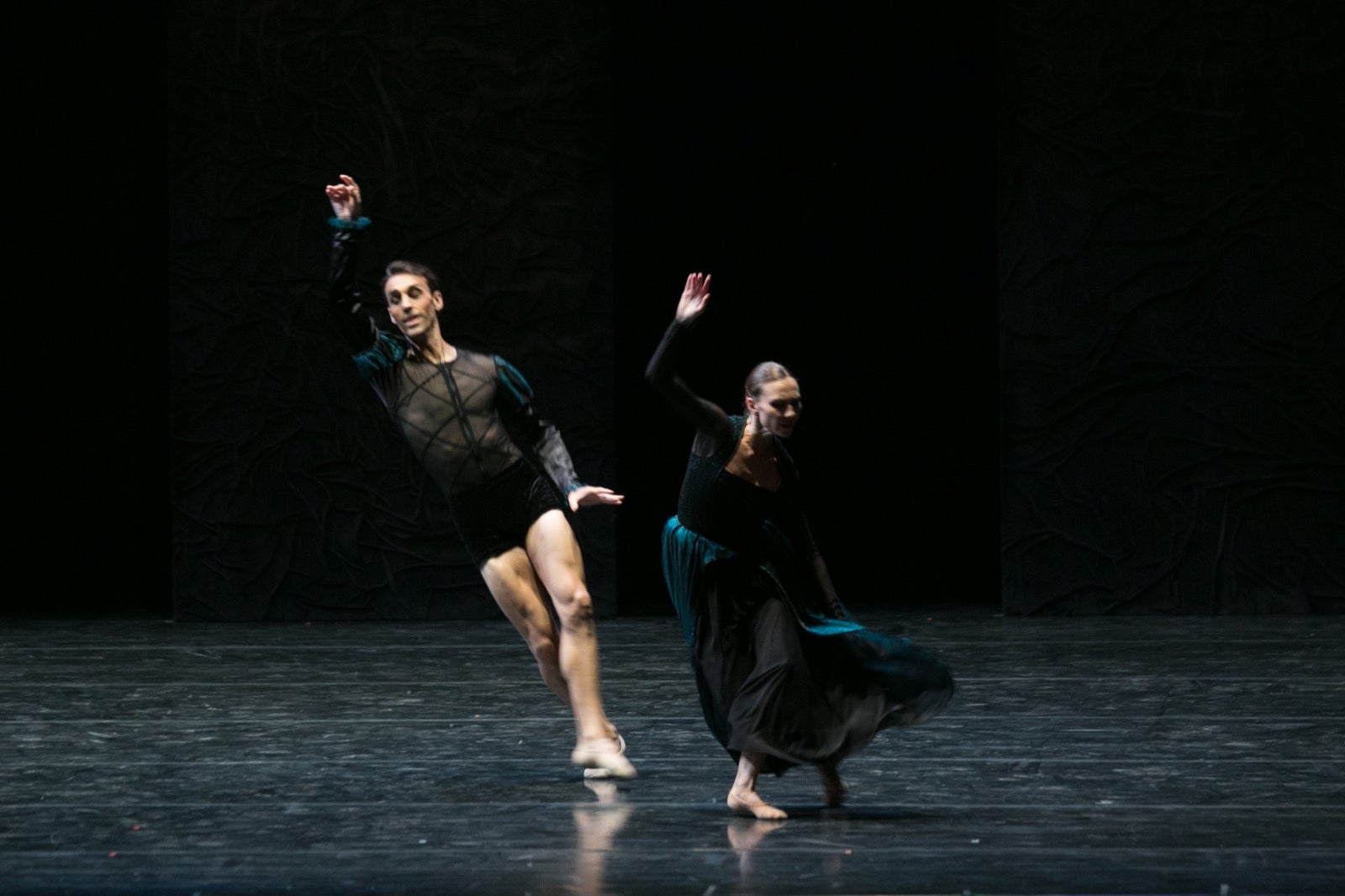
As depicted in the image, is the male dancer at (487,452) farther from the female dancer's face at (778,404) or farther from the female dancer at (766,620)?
the female dancer's face at (778,404)

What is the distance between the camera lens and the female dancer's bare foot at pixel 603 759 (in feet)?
13.6

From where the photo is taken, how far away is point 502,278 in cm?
776

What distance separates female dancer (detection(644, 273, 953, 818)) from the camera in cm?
374

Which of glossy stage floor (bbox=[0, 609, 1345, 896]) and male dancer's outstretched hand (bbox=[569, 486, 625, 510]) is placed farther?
male dancer's outstretched hand (bbox=[569, 486, 625, 510])

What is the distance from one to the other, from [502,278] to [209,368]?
1.45m

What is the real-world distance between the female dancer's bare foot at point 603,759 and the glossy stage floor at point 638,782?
7 centimetres

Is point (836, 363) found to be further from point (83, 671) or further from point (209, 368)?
point (83, 671)

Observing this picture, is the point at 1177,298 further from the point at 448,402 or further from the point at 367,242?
the point at 448,402

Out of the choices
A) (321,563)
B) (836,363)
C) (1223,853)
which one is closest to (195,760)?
(1223,853)

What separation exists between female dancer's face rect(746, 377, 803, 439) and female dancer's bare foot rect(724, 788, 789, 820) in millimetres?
828

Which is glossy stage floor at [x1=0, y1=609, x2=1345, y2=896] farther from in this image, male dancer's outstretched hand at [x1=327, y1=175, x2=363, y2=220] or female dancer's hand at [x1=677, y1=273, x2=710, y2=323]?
male dancer's outstretched hand at [x1=327, y1=175, x2=363, y2=220]

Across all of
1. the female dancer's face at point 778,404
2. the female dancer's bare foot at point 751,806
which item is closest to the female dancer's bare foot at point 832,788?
the female dancer's bare foot at point 751,806

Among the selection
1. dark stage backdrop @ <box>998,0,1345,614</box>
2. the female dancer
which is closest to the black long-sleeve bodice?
the female dancer

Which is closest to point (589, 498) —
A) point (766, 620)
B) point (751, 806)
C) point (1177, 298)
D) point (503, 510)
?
point (503, 510)
